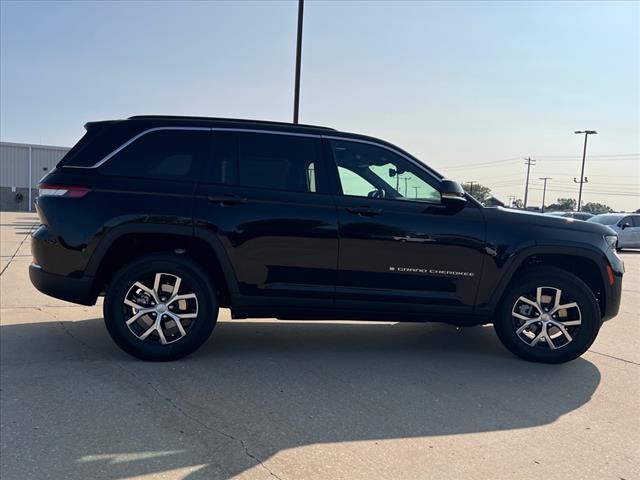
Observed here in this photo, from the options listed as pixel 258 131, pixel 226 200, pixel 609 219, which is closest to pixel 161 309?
pixel 226 200

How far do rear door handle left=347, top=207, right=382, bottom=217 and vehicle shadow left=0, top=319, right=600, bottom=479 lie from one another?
133cm

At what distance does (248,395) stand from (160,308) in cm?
115

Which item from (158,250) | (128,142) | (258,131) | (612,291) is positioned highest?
(258,131)

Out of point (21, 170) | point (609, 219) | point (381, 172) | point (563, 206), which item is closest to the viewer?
point (381, 172)

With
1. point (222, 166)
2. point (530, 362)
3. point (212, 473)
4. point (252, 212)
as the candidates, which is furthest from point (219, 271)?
point (530, 362)

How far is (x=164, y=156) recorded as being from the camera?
15.2 feet

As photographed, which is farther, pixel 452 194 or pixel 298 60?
pixel 298 60

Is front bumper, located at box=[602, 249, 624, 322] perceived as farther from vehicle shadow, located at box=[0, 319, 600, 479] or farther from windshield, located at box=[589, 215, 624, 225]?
windshield, located at box=[589, 215, 624, 225]

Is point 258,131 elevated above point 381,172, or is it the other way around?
point 258,131

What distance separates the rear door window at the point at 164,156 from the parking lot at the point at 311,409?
1.62m

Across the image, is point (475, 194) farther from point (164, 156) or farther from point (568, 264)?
point (164, 156)

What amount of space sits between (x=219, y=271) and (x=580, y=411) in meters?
3.05

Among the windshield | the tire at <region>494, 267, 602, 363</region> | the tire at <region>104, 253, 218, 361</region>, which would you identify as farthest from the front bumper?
the windshield

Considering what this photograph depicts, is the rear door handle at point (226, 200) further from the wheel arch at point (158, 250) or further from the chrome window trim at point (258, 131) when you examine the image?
the chrome window trim at point (258, 131)
